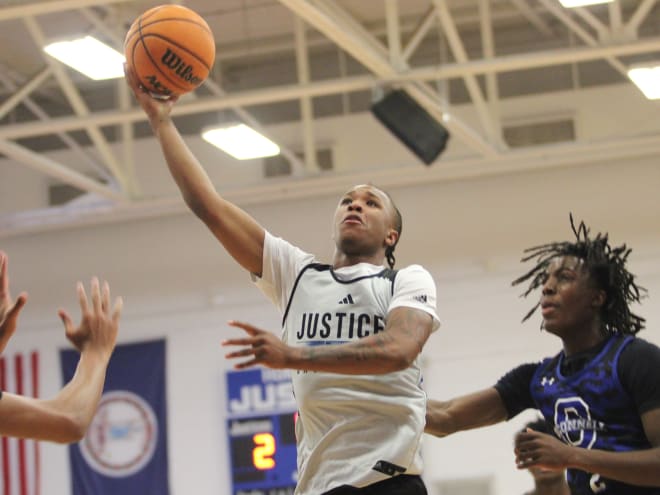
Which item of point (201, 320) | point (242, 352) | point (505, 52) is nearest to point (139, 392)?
point (201, 320)

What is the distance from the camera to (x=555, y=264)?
479 centimetres

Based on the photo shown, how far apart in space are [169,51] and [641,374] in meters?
2.13

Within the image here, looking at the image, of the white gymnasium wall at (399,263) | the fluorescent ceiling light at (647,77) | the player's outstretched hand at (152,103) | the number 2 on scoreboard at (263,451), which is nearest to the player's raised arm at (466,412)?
the player's outstretched hand at (152,103)

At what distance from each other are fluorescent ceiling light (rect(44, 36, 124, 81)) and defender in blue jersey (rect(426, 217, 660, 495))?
5.60m

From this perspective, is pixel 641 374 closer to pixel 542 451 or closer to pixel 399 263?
pixel 542 451

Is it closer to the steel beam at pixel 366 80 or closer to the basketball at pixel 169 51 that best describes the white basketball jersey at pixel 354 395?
the basketball at pixel 169 51

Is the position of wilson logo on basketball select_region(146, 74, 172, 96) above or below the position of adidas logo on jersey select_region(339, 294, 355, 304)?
above

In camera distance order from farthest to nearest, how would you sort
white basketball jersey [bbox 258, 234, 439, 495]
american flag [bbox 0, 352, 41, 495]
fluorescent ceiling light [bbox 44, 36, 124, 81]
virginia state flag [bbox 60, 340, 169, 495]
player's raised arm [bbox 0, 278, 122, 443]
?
1. american flag [bbox 0, 352, 41, 495]
2. virginia state flag [bbox 60, 340, 169, 495]
3. fluorescent ceiling light [bbox 44, 36, 124, 81]
4. white basketball jersey [bbox 258, 234, 439, 495]
5. player's raised arm [bbox 0, 278, 122, 443]

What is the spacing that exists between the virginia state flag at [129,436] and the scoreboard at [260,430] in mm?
952

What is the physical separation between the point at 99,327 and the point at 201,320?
10897 millimetres

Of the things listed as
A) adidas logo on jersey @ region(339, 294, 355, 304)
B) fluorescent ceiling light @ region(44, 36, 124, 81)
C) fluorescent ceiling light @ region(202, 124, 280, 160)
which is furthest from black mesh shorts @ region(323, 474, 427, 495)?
fluorescent ceiling light @ region(202, 124, 280, 160)

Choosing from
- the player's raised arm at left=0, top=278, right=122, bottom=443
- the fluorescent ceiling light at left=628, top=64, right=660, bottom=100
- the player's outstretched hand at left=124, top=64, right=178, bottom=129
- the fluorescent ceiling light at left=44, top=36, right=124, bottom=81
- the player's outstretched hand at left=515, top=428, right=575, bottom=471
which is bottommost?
the player's outstretched hand at left=515, top=428, right=575, bottom=471

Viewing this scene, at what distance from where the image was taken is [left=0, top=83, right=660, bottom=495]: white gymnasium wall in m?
13.0

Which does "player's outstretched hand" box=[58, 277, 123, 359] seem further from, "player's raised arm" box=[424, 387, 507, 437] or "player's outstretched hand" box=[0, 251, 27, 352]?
"player's raised arm" box=[424, 387, 507, 437]
